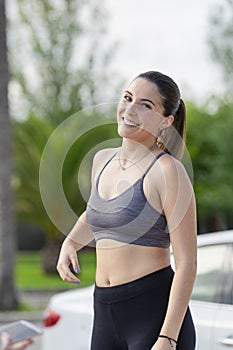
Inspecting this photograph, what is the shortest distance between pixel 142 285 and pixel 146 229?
0.22 metres

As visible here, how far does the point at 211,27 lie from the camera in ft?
64.9

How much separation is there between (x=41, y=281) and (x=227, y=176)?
5.92 metres

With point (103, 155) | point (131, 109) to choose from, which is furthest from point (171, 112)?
point (103, 155)

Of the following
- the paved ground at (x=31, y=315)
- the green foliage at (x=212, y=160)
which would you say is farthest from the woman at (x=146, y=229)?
the green foliage at (x=212, y=160)

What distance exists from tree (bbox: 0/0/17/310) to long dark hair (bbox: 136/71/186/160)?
9901 millimetres

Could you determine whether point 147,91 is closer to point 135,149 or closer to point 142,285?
point 135,149

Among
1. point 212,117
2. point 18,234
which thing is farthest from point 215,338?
point 18,234

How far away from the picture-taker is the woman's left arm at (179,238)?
320 cm

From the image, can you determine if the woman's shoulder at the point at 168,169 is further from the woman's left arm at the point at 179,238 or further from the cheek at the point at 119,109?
the cheek at the point at 119,109

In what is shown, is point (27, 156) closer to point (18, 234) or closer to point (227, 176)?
point (227, 176)

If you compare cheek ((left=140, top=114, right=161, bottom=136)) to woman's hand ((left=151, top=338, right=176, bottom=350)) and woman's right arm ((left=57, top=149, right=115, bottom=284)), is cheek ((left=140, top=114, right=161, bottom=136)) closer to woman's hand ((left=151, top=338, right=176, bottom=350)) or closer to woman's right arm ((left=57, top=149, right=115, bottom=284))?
woman's right arm ((left=57, top=149, right=115, bottom=284))

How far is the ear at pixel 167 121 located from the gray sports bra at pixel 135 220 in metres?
0.12

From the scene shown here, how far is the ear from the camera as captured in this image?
3.41 m

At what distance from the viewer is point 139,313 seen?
3396 mm
